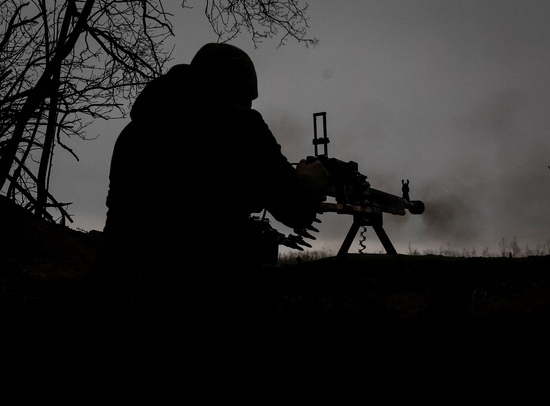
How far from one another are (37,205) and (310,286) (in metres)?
3.24

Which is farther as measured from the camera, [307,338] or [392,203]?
[392,203]

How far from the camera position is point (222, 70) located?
2518 millimetres

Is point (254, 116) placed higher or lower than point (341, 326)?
higher

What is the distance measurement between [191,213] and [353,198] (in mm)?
4476

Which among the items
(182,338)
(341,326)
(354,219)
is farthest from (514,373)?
(354,219)

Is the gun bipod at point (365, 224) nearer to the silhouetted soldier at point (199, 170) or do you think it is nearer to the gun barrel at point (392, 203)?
the gun barrel at point (392, 203)

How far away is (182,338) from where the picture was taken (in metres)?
2.33

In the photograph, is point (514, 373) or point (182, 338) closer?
point (514, 373)

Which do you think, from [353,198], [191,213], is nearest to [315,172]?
[191,213]

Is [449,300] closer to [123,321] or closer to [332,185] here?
[123,321]

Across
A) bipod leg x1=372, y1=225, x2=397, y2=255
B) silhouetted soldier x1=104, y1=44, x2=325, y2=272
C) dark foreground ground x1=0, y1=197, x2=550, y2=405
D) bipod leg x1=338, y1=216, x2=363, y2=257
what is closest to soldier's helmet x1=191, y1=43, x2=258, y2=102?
silhouetted soldier x1=104, y1=44, x2=325, y2=272

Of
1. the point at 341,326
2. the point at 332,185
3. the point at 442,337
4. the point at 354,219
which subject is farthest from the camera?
the point at 354,219

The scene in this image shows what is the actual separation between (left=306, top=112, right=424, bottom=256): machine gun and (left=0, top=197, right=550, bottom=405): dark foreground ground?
2.79m

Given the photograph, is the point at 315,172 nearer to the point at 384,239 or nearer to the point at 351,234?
the point at 351,234
